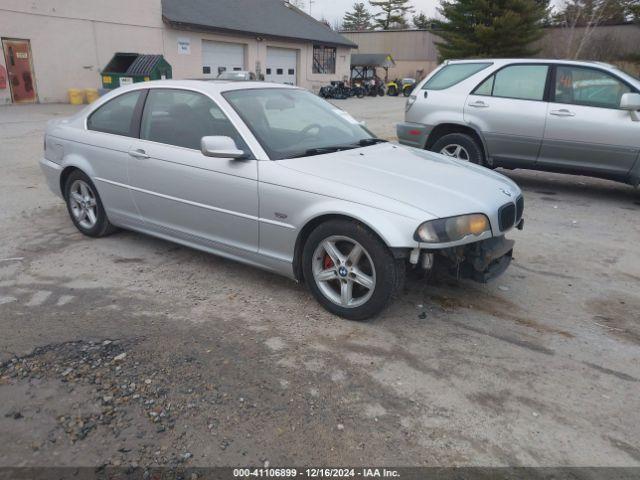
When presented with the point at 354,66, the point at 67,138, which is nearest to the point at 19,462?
the point at 67,138

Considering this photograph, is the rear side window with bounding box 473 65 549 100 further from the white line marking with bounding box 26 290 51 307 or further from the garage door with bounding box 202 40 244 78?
the garage door with bounding box 202 40 244 78

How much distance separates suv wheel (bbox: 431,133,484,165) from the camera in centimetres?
Answer: 724

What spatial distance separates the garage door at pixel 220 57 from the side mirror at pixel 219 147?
21996mm

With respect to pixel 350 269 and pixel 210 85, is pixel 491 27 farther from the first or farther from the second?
pixel 350 269

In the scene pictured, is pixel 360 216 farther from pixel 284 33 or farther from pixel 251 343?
pixel 284 33

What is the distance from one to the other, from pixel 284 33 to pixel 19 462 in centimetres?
2905

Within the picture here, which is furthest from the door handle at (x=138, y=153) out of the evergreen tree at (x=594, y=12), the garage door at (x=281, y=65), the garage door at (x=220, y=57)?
the garage door at (x=281, y=65)

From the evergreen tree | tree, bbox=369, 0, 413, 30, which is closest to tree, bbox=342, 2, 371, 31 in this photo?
tree, bbox=369, 0, 413, 30

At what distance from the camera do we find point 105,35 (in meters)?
20.8

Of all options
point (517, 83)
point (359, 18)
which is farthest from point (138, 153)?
point (359, 18)

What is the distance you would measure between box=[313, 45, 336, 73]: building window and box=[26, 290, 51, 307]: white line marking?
30.4 meters

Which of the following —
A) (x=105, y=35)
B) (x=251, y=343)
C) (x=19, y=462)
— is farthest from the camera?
(x=105, y=35)

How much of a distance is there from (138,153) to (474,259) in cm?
287

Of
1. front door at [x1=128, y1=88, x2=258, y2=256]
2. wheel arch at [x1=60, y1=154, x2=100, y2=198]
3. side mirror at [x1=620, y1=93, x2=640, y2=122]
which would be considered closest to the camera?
front door at [x1=128, y1=88, x2=258, y2=256]
